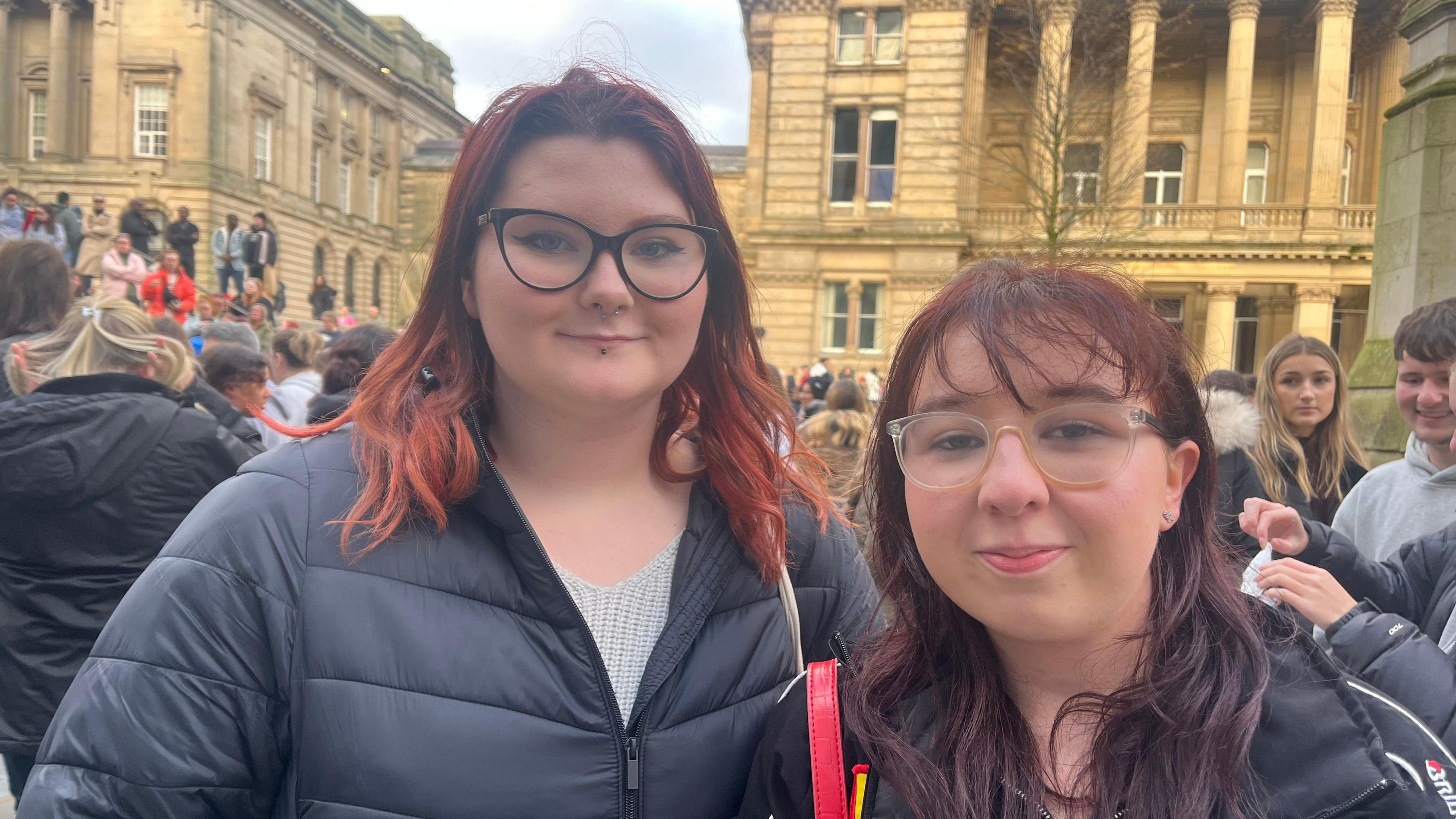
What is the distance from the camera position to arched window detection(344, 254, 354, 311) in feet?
158

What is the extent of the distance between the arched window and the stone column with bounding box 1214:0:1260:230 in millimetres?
A: 39645

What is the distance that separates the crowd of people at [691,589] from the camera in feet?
4.56

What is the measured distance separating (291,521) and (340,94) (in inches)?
2086

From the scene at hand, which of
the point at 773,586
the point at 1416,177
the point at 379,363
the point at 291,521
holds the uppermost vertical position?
the point at 1416,177

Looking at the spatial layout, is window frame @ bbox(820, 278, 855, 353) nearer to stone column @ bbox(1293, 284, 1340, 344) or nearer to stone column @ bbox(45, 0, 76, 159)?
stone column @ bbox(1293, 284, 1340, 344)

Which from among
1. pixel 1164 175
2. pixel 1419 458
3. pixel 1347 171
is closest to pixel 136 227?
pixel 1419 458

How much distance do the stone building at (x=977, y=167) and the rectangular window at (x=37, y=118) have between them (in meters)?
34.5

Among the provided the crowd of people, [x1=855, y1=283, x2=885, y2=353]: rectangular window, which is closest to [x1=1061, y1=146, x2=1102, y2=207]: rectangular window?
[x1=855, y1=283, x2=885, y2=353]: rectangular window

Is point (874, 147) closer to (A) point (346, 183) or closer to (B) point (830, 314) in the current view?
(B) point (830, 314)

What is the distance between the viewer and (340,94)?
4794 centimetres

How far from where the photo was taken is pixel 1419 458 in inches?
146

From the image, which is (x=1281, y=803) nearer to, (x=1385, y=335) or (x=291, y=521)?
(x=291, y=521)

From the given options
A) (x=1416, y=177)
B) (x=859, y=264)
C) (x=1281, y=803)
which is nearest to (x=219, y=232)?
(x=859, y=264)

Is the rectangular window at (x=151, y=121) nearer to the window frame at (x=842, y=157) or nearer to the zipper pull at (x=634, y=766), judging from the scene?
the window frame at (x=842, y=157)
